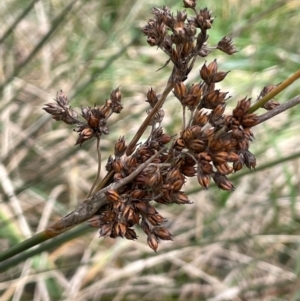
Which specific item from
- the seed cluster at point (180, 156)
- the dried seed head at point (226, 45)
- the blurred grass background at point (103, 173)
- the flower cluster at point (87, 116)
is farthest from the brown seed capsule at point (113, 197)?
the blurred grass background at point (103, 173)

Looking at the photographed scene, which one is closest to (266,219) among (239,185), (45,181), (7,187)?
(239,185)

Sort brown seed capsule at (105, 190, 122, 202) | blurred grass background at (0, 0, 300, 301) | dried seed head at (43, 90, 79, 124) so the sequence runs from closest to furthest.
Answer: brown seed capsule at (105, 190, 122, 202), dried seed head at (43, 90, 79, 124), blurred grass background at (0, 0, 300, 301)

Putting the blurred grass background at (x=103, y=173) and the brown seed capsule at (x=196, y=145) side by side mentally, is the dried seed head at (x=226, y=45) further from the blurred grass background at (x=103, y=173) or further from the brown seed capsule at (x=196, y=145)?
the blurred grass background at (x=103, y=173)

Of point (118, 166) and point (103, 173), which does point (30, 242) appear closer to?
point (118, 166)

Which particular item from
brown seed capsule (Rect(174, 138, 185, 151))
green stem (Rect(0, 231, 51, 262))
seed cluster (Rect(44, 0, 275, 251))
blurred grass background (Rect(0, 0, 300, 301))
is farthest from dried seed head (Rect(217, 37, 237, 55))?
blurred grass background (Rect(0, 0, 300, 301))

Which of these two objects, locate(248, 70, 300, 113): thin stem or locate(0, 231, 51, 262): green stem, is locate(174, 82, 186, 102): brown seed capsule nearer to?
locate(248, 70, 300, 113): thin stem

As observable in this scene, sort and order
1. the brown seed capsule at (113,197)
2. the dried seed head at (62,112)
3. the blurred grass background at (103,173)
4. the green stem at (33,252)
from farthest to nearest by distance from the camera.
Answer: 1. the blurred grass background at (103,173)
2. the green stem at (33,252)
3. the dried seed head at (62,112)
4. the brown seed capsule at (113,197)

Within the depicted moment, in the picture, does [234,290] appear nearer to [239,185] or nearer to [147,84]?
[239,185]

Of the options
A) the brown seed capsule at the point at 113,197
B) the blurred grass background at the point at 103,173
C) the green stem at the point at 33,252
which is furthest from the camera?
the blurred grass background at the point at 103,173

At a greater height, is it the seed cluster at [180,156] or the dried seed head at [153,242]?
the seed cluster at [180,156]
